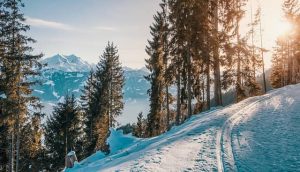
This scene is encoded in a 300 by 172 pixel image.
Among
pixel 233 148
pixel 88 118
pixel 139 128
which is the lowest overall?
pixel 139 128

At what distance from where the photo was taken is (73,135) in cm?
4466

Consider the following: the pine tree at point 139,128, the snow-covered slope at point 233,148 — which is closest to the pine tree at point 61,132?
the pine tree at point 139,128

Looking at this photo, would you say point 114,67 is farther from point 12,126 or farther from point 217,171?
point 217,171

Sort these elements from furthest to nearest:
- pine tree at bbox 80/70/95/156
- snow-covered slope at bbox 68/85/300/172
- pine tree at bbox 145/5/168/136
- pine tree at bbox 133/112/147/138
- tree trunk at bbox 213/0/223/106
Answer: pine tree at bbox 80/70/95/156
pine tree at bbox 133/112/147/138
pine tree at bbox 145/5/168/136
tree trunk at bbox 213/0/223/106
snow-covered slope at bbox 68/85/300/172

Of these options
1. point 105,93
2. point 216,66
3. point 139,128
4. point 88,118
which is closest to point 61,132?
point 88,118

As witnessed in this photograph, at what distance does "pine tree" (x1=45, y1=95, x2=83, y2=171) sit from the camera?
42.6 meters

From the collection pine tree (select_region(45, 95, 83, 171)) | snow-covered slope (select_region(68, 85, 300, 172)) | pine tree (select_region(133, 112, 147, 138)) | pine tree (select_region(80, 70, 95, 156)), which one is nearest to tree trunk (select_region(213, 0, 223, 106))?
snow-covered slope (select_region(68, 85, 300, 172))

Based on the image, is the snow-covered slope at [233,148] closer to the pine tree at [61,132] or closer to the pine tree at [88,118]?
the pine tree at [61,132]

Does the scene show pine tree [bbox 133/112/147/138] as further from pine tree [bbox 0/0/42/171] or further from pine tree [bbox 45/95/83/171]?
pine tree [bbox 0/0/42/171]

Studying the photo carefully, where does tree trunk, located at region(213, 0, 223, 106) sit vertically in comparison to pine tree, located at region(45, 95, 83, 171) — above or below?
above

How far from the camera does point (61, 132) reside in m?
43.2

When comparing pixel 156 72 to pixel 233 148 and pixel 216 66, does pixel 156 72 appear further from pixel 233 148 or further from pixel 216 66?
pixel 233 148

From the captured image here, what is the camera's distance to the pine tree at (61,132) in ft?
140

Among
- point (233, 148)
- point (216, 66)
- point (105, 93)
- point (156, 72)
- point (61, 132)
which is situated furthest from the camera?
point (105, 93)
